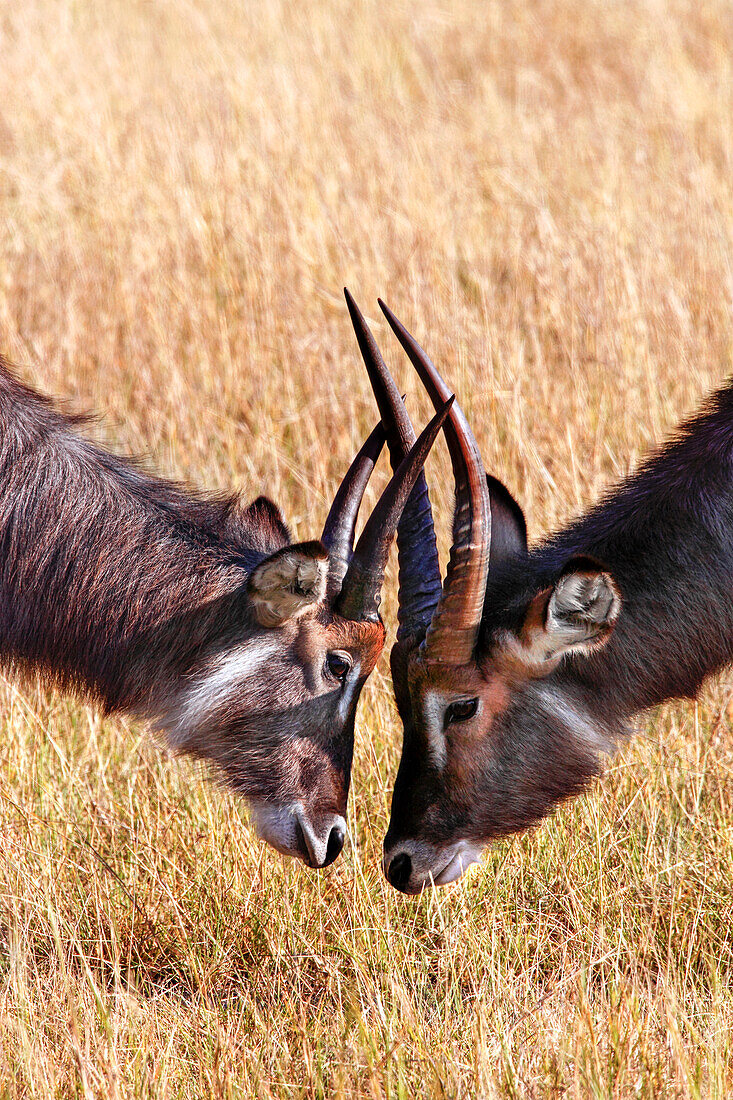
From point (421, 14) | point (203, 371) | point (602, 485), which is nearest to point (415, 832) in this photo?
point (602, 485)

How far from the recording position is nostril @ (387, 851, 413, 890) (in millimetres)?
4395

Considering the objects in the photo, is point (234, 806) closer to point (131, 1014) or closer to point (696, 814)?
point (131, 1014)

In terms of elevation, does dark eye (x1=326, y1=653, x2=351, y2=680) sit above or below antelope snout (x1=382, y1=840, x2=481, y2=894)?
above

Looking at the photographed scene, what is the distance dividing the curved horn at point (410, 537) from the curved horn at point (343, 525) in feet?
0.37

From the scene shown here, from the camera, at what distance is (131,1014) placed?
155 inches

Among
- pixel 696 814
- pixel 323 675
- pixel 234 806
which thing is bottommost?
pixel 696 814

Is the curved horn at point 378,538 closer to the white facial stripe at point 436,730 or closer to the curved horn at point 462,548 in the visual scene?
the curved horn at point 462,548

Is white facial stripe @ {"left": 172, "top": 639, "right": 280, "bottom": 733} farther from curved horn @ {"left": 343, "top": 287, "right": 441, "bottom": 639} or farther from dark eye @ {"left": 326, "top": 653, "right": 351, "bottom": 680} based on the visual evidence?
curved horn @ {"left": 343, "top": 287, "right": 441, "bottom": 639}

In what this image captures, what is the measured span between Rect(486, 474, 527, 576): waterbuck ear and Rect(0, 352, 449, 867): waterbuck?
540 millimetres

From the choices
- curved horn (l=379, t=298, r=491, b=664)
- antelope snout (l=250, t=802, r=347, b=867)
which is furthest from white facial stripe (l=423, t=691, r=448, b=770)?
antelope snout (l=250, t=802, r=347, b=867)

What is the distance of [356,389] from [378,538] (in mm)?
3648

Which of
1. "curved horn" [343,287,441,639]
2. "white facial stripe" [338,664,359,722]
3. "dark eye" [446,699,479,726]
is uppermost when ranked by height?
"curved horn" [343,287,441,639]

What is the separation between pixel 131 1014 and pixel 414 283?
5.28 metres

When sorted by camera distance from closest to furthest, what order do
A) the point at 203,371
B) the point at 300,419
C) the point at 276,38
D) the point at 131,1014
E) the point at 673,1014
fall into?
the point at 673,1014 < the point at 131,1014 < the point at 300,419 < the point at 203,371 < the point at 276,38
